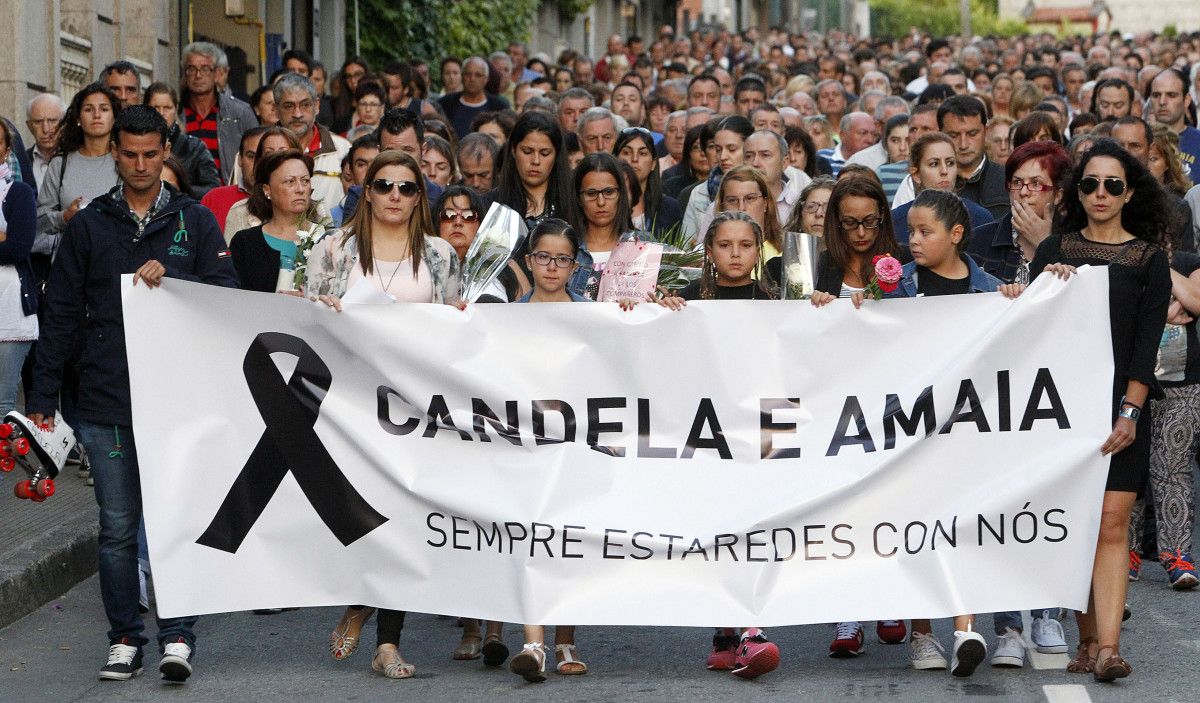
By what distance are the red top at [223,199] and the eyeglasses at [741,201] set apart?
254cm

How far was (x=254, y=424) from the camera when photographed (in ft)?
24.0

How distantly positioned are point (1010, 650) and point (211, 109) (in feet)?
26.5

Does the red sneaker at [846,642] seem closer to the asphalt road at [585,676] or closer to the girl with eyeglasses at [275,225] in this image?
the asphalt road at [585,676]

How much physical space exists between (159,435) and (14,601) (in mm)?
1607

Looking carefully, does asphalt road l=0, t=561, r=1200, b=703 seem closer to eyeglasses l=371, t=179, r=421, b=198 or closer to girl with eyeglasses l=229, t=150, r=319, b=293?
girl with eyeglasses l=229, t=150, r=319, b=293

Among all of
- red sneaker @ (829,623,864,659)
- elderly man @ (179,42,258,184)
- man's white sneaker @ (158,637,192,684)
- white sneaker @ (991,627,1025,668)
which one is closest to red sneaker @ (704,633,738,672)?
red sneaker @ (829,623,864,659)

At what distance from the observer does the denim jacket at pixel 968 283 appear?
24.8ft

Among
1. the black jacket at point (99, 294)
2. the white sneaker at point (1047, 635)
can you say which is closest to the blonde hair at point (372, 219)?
the black jacket at point (99, 294)

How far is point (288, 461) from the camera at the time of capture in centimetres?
730

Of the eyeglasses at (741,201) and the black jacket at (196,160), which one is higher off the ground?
the black jacket at (196,160)

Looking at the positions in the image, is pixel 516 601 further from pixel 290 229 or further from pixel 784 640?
pixel 290 229

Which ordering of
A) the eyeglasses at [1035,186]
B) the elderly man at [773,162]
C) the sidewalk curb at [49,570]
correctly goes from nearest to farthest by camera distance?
the sidewalk curb at [49,570]
the eyeglasses at [1035,186]
the elderly man at [773,162]

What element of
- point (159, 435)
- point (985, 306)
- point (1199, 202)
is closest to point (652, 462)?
point (985, 306)

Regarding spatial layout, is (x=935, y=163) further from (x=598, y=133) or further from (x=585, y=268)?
(x=585, y=268)
